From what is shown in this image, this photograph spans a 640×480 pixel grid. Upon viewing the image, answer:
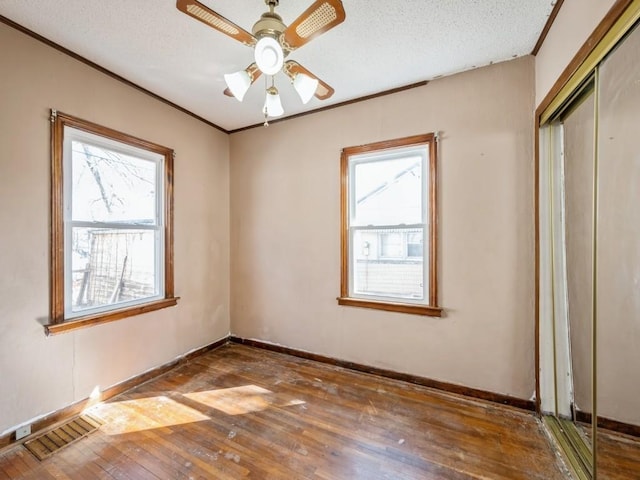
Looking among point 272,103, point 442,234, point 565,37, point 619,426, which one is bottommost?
point 619,426

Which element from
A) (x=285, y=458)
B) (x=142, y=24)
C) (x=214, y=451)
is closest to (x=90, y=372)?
(x=214, y=451)

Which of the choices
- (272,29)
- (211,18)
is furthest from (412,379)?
(211,18)

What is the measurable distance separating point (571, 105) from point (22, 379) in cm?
386

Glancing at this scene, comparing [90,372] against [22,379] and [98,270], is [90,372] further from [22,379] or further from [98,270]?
[98,270]

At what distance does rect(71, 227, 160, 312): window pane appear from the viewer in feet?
7.21

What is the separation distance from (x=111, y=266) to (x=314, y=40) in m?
2.40

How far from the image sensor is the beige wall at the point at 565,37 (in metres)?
1.33

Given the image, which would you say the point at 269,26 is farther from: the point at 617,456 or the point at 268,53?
the point at 617,456

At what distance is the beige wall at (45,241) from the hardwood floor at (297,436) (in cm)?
29

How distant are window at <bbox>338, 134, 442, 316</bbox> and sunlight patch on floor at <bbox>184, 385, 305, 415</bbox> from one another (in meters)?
1.06

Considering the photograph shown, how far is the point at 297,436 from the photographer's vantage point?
1884mm

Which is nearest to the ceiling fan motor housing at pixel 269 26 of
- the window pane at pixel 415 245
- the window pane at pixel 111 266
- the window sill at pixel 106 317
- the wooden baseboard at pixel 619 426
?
the window pane at pixel 415 245

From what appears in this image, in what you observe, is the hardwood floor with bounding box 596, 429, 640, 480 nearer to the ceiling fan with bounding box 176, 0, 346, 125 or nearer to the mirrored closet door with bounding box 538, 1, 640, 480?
the mirrored closet door with bounding box 538, 1, 640, 480

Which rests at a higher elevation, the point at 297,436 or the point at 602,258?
the point at 602,258
